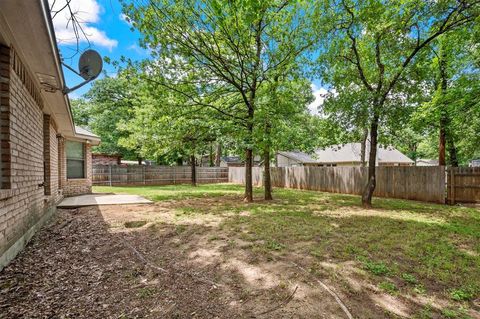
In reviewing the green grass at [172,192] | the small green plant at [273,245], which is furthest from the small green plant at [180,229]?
the green grass at [172,192]

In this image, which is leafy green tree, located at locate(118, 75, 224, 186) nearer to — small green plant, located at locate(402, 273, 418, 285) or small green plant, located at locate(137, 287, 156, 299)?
small green plant, located at locate(137, 287, 156, 299)

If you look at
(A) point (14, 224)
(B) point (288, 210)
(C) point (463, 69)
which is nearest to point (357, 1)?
(C) point (463, 69)

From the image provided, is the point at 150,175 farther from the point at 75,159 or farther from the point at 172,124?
the point at 172,124

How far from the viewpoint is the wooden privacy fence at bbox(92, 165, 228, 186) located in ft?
59.3

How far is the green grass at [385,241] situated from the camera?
3.15 metres

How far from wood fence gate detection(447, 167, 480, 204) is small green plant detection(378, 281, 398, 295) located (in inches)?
336

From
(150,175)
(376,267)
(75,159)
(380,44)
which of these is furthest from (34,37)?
(150,175)

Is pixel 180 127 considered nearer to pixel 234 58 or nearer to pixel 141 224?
pixel 234 58

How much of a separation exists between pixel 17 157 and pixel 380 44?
9829mm

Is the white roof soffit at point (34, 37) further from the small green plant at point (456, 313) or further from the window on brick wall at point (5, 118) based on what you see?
the small green plant at point (456, 313)

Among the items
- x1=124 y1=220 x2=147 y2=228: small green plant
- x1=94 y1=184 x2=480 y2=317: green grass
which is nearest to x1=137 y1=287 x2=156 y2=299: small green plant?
x1=94 y1=184 x2=480 y2=317: green grass

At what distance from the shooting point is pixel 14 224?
343 centimetres

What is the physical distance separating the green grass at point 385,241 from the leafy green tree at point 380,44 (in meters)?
2.67

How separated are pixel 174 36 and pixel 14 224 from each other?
5.93 metres
